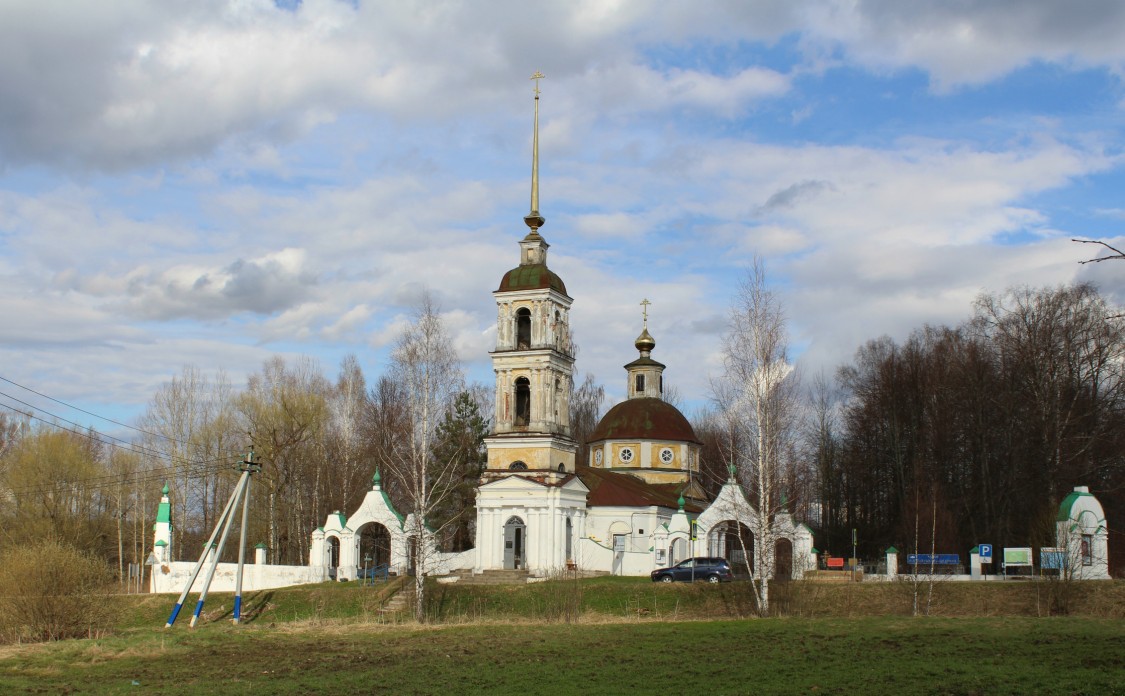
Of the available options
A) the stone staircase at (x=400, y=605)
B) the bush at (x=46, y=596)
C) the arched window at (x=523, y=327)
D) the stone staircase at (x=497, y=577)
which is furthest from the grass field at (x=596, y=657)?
the arched window at (x=523, y=327)

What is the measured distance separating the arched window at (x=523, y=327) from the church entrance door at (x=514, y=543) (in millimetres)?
7245

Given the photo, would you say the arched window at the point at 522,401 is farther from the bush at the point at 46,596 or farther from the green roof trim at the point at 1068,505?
the bush at the point at 46,596

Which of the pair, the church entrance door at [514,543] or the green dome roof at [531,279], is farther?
the green dome roof at [531,279]

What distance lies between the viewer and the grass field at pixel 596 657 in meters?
15.3

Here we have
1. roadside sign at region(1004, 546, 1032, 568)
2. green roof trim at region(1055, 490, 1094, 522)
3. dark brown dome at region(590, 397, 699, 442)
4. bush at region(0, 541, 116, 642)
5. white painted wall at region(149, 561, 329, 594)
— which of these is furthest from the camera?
dark brown dome at region(590, 397, 699, 442)

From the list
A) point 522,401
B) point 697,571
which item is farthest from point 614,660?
point 522,401

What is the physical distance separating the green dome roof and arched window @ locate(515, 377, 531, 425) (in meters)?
3.82

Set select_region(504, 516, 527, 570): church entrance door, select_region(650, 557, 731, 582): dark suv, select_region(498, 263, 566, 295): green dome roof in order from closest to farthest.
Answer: select_region(650, 557, 731, 582): dark suv, select_region(504, 516, 527, 570): church entrance door, select_region(498, 263, 566, 295): green dome roof

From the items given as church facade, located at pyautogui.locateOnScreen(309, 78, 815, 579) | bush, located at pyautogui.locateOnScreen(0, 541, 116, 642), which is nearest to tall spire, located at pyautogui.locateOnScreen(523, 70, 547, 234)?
church facade, located at pyautogui.locateOnScreen(309, 78, 815, 579)

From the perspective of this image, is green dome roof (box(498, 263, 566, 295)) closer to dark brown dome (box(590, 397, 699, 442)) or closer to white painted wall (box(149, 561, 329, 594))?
dark brown dome (box(590, 397, 699, 442))

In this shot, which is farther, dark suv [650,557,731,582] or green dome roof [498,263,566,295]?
green dome roof [498,263,566,295]

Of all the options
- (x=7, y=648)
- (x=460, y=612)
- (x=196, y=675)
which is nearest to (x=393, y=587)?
(x=460, y=612)

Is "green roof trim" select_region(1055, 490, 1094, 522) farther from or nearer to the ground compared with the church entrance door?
farther from the ground

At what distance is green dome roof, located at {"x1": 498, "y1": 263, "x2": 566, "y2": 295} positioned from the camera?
1708 inches
